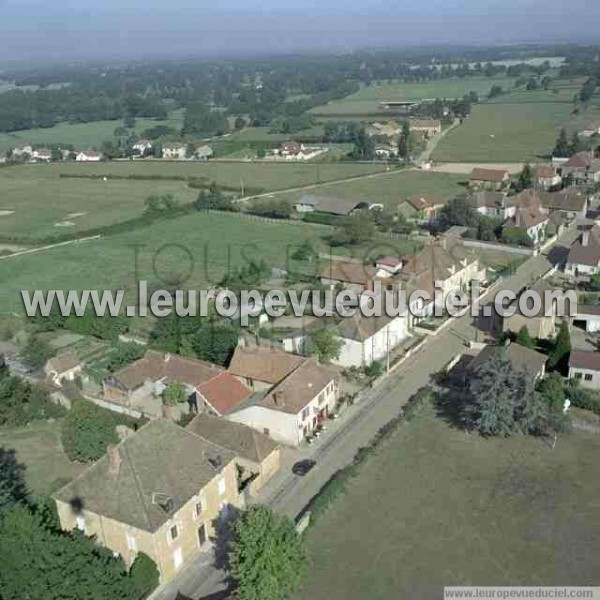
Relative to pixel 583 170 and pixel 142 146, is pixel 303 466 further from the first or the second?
pixel 142 146

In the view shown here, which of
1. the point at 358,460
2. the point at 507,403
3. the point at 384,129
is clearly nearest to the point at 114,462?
the point at 358,460

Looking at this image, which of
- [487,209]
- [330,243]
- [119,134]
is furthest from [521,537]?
[119,134]

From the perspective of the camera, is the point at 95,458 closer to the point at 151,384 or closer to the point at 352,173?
the point at 151,384

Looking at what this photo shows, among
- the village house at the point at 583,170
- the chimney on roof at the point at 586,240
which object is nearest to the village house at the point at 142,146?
the village house at the point at 583,170

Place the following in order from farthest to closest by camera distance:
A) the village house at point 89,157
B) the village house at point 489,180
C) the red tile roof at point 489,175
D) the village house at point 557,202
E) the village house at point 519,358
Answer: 1. the village house at point 89,157
2. the red tile roof at point 489,175
3. the village house at point 489,180
4. the village house at point 557,202
5. the village house at point 519,358

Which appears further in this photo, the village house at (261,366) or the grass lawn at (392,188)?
the grass lawn at (392,188)

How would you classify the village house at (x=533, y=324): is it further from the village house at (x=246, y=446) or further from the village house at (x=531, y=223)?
the village house at (x=531, y=223)
